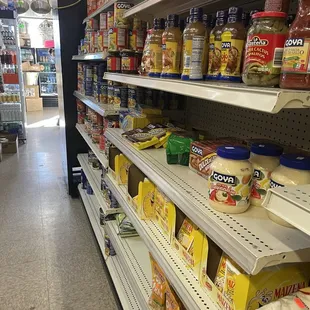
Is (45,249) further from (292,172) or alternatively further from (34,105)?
(34,105)

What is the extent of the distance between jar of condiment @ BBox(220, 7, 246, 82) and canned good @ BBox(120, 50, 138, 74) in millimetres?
1052

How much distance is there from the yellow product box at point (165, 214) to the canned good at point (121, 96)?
1057 mm

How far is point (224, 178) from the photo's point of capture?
94cm

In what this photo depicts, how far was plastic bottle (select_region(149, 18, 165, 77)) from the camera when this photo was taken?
1.56m

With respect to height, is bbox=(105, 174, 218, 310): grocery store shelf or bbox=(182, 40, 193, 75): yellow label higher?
bbox=(182, 40, 193, 75): yellow label

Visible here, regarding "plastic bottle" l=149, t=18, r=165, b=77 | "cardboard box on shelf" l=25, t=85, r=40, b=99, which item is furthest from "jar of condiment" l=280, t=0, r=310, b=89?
"cardboard box on shelf" l=25, t=85, r=40, b=99

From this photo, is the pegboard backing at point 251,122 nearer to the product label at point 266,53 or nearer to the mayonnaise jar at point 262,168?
the mayonnaise jar at point 262,168

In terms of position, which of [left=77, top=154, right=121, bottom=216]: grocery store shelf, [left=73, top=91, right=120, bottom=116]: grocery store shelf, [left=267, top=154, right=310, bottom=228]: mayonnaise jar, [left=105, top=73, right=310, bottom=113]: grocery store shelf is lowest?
[left=77, top=154, right=121, bottom=216]: grocery store shelf

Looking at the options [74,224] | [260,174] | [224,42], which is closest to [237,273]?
[260,174]

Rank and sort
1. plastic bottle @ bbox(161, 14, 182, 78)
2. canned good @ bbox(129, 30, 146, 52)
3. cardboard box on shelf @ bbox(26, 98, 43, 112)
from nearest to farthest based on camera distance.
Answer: plastic bottle @ bbox(161, 14, 182, 78) < canned good @ bbox(129, 30, 146, 52) < cardboard box on shelf @ bbox(26, 98, 43, 112)

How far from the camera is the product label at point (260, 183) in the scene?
0.99m

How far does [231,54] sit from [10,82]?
596cm

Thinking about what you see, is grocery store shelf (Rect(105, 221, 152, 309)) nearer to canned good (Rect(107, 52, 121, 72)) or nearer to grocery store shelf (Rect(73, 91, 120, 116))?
grocery store shelf (Rect(73, 91, 120, 116))

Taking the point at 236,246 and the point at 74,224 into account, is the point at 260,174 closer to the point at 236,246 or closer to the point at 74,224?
the point at 236,246
